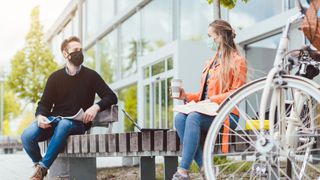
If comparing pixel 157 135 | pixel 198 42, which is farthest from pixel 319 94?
pixel 198 42

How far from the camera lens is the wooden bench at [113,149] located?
416 centimetres

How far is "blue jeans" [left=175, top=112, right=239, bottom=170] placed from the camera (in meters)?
3.55

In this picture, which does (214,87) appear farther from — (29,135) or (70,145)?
(29,135)

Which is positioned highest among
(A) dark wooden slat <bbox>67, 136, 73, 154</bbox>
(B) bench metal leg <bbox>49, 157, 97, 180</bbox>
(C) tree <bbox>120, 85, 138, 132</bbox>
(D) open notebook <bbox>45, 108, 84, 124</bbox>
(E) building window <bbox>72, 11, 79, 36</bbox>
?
(E) building window <bbox>72, 11, 79, 36</bbox>

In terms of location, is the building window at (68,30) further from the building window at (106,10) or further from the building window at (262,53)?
the building window at (262,53)

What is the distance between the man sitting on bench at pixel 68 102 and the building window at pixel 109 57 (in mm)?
18723

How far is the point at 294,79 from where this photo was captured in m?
2.84

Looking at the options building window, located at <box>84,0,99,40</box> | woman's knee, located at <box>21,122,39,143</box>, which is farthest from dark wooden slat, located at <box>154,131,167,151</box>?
building window, located at <box>84,0,99,40</box>

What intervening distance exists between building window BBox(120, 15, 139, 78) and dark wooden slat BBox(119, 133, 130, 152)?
16659 mm

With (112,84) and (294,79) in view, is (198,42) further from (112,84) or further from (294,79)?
(294,79)

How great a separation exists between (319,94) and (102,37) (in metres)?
24.1

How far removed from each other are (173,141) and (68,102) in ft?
4.43

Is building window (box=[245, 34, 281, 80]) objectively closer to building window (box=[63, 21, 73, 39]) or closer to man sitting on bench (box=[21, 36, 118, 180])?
man sitting on bench (box=[21, 36, 118, 180])

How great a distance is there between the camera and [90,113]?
16.2ft
